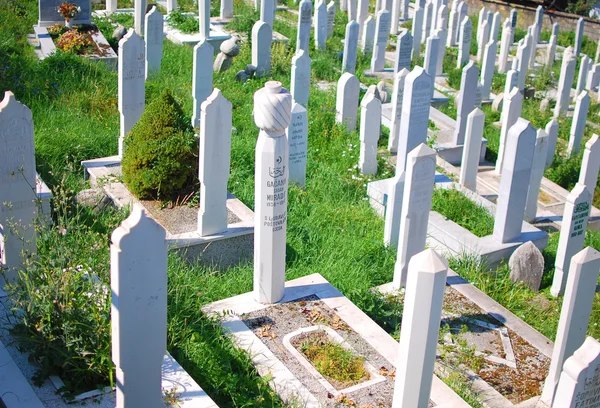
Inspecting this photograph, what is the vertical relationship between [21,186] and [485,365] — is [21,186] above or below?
above

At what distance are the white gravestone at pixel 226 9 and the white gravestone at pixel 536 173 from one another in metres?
9.81

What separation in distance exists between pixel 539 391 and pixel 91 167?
194 inches

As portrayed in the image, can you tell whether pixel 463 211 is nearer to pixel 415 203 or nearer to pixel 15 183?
pixel 415 203

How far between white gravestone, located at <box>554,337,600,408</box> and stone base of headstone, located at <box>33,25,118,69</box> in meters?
9.67

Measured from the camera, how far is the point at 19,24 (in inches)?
532

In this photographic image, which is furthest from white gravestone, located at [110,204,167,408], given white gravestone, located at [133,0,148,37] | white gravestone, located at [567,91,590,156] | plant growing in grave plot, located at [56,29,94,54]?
white gravestone, located at [133,0,148,37]

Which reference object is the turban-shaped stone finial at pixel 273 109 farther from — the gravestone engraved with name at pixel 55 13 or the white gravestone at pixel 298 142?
the gravestone engraved with name at pixel 55 13

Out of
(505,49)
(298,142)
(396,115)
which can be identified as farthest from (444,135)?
(505,49)

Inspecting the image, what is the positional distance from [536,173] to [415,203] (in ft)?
9.57

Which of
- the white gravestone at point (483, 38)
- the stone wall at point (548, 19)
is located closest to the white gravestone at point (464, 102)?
the white gravestone at point (483, 38)

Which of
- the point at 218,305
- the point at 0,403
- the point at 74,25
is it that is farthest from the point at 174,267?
the point at 74,25

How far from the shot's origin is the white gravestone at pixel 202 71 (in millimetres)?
9297

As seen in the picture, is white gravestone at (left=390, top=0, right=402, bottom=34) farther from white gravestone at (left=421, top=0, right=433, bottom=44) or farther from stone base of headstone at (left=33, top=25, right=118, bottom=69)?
stone base of headstone at (left=33, top=25, right=118, bottom=69)

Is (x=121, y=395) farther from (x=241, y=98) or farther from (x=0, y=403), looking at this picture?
(x=241, y=98)
